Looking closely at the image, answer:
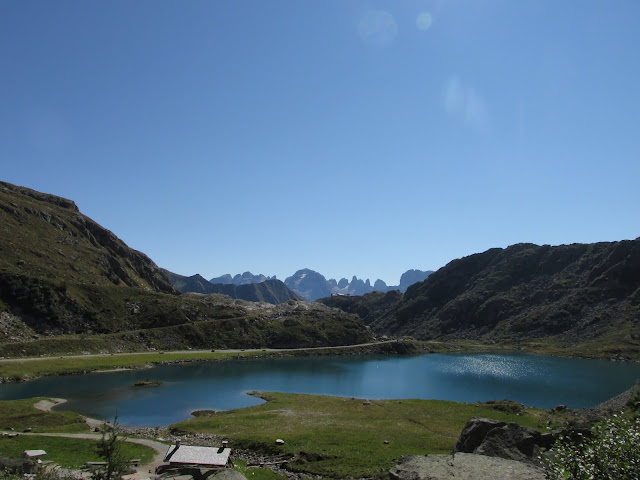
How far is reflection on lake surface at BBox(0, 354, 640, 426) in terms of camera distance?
264ft

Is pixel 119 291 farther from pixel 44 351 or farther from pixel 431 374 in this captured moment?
pixel 431 374

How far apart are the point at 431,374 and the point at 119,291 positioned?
149866 millimetres

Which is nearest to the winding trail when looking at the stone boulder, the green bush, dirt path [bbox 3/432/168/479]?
dirt path [bbox 3/432/168/479]

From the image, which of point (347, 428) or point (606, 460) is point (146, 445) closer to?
point (347, 428)

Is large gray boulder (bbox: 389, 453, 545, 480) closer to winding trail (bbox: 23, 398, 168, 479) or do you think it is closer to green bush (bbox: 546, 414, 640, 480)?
green bush (bbox: 546, 414, 640, 480)

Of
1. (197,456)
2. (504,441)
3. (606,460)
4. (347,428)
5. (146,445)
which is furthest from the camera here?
(347,428)

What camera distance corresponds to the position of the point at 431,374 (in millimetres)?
143625

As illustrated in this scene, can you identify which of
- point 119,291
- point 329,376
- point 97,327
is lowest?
point 329,376

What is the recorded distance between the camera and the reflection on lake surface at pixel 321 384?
80438mm

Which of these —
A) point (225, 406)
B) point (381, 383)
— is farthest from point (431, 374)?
point (225, 406)

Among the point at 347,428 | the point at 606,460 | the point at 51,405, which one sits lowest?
the point at 51,405

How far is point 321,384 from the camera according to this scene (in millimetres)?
117438

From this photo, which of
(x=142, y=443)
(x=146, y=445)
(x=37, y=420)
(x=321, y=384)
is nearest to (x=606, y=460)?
(x=146, y=445)

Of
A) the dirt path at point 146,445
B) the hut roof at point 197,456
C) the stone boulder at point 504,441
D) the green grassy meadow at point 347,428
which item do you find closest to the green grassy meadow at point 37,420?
the dirt path at point 146,445
